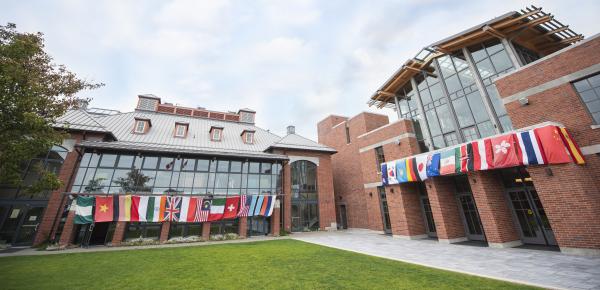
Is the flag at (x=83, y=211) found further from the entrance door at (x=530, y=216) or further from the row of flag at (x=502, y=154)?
the entrance door at (x=530, y=216)

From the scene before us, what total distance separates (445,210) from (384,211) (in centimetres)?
506

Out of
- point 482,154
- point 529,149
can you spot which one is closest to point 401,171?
point 482,154

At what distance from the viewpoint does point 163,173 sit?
53.9ft

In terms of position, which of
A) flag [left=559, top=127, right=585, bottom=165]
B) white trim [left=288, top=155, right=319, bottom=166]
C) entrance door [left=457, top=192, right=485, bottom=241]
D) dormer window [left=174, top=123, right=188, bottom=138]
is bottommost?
entrance door [left=457, top=192, right=485, bottom=241]

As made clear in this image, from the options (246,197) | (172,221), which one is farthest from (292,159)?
(172,221)

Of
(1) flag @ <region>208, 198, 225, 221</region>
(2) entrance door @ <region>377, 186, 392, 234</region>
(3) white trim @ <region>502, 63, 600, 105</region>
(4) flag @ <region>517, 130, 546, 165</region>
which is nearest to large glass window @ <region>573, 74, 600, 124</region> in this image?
(3) white trim @ <region>502, 63, 600, 105</region>

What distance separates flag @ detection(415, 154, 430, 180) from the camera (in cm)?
1301

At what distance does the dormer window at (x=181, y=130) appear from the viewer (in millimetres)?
19453

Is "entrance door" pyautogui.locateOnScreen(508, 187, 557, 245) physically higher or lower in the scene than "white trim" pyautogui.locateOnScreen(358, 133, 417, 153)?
lower

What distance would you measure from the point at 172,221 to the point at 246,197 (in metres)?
5.28

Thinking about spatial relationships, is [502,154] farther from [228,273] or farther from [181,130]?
[181,130]

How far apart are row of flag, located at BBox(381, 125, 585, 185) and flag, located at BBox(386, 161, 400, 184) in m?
0.61

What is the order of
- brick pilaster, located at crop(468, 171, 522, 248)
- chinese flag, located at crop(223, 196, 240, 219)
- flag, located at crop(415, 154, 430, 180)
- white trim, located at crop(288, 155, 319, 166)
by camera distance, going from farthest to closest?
1. white trim, located at crop(288, 155, 319, 166)
2. chinese flag, located at crop(223, 196, 240, 219)
3. flag, located at crop(415, 154, 430, 180)
4. brick pilaster, located at crop(468, 171, 522, 248)

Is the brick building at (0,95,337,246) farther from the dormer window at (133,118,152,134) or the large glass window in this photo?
the large glass window
